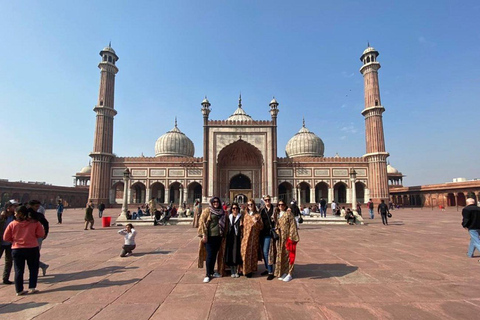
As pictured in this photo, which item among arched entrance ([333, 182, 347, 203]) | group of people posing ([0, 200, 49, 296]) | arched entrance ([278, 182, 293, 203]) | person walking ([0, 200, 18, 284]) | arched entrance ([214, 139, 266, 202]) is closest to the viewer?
group of people posing ([0, 200, 49, 296])

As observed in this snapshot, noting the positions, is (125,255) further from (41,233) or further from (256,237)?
(256,237)

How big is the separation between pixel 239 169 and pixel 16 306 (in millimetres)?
32445

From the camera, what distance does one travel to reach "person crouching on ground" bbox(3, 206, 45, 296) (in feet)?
12.9

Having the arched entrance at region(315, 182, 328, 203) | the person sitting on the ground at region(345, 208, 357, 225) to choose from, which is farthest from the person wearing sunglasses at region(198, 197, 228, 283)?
the arched entrance at region(315, 182, 328, 203)

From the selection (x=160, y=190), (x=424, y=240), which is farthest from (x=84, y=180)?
(x=424, y=240)

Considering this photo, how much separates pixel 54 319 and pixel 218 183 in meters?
31.2

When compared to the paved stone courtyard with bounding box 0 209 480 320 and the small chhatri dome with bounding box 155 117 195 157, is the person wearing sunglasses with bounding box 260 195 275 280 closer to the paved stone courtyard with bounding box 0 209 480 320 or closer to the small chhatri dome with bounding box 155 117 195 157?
the paved stone courtyard with bounding box 0 209 480 320

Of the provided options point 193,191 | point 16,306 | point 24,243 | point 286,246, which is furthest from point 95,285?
point 193,191

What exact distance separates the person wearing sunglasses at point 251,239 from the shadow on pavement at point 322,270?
0.82 metres

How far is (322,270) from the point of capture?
5070 mm

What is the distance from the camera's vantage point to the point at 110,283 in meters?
4.35

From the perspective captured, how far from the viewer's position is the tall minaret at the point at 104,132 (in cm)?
3357

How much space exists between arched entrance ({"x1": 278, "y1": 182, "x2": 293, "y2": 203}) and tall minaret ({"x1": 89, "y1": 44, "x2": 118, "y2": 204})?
75.2ft

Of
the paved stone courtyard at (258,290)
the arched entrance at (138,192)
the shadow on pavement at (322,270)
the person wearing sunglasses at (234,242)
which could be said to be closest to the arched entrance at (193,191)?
the arched entrance at (138,192)
